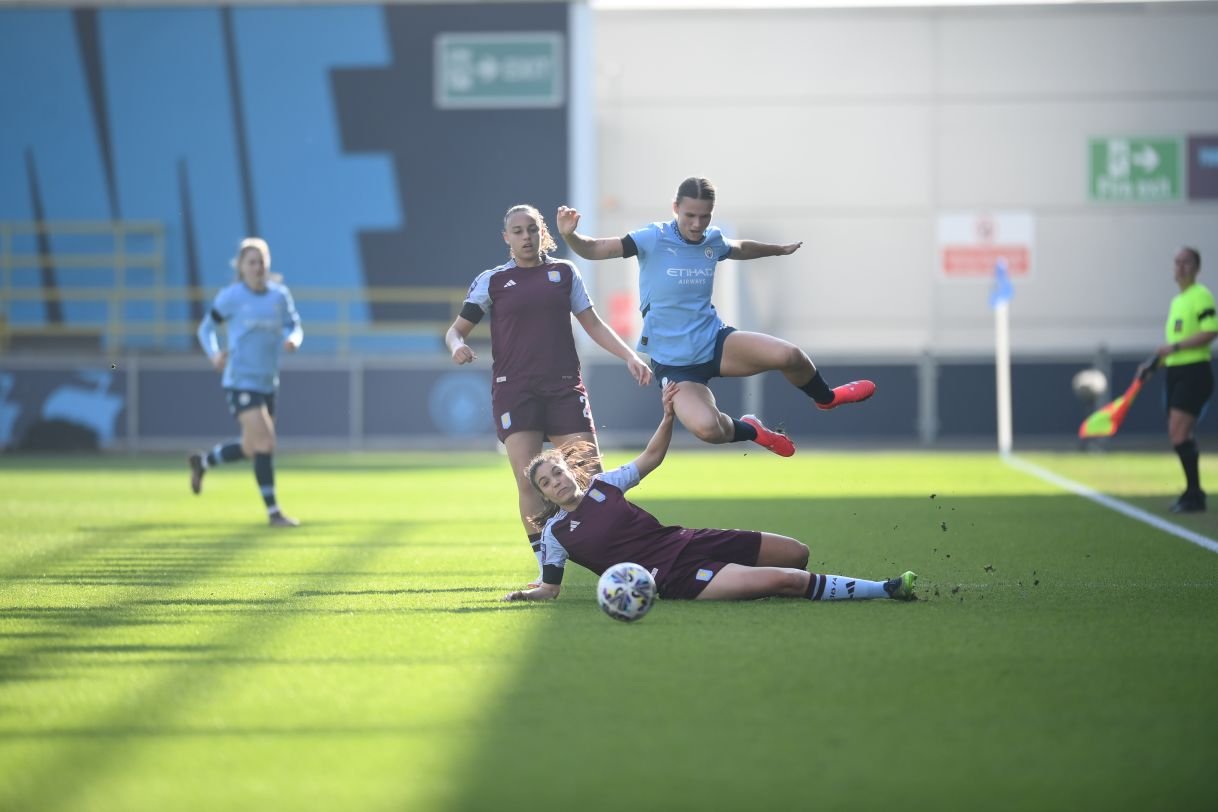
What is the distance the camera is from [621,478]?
26.2 feet

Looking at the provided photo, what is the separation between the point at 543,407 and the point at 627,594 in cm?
193

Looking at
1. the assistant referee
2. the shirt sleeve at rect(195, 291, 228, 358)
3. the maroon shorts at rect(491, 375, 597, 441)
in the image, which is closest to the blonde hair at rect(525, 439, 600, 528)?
the maroon shorts at rect(491, 375, 597, 441)

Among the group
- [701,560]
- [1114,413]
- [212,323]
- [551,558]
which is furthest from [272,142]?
[701,560]

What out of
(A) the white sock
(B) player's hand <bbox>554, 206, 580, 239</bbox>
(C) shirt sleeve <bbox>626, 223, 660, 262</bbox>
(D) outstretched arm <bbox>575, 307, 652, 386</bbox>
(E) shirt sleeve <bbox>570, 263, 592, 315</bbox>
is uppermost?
(B) player's hand <bbox>554, 206, 580, 239</bbox>

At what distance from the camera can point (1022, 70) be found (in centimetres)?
3212

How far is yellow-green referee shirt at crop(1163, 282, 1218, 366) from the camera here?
13570 millimetres

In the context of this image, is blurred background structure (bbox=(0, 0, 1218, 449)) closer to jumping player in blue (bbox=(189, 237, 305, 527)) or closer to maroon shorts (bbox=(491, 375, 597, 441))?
jumping player in blue (bbox=(189, 237, 305, 527))

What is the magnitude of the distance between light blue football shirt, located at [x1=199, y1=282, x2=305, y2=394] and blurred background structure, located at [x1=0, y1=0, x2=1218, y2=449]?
1305 cm

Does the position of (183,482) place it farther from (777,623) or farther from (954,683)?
(954,683)

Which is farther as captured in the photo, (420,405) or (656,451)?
(420,405)

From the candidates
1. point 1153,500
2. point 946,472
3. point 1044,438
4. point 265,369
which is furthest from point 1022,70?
point 265,369

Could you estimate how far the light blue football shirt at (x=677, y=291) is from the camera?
9609 millimetres

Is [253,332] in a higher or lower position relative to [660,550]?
higher

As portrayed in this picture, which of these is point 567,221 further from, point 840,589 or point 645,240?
point 840,589
